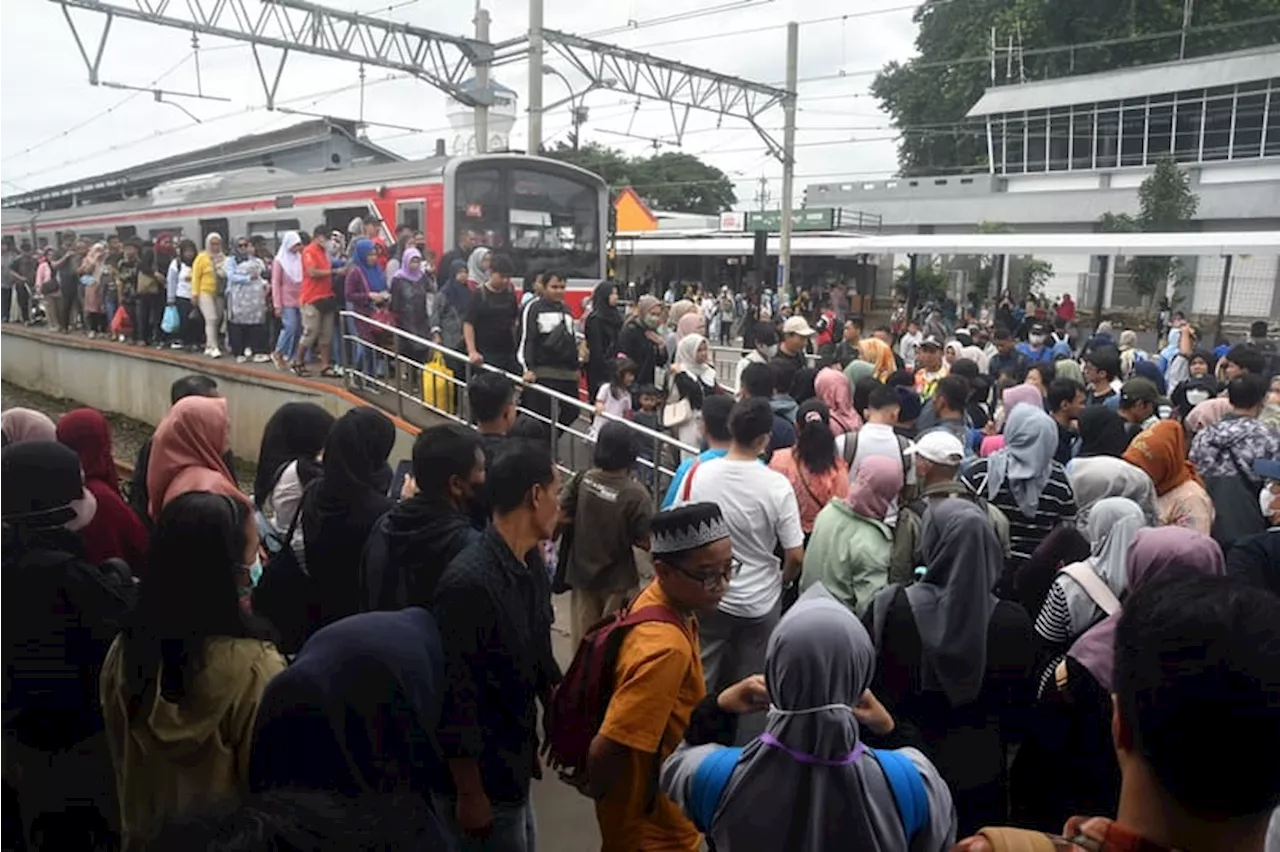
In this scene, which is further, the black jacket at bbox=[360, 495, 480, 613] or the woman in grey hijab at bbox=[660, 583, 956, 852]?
the black jacket at bbox=[360, 495, 480, 613]

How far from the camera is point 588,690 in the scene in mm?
2330

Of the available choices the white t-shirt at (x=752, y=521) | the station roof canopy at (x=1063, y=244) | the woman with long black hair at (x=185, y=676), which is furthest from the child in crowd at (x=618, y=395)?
the station roof canopy at (x=1063, y=244)

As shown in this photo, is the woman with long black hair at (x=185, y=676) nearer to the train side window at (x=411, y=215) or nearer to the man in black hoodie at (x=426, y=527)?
the man in black hoodie at (x=426, y=527)

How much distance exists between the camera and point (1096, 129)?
3422cm

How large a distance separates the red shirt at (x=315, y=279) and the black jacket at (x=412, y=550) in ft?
23.3

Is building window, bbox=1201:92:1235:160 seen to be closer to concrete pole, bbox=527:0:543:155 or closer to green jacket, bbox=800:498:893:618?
concrete pole, bbox=527:0:543:155

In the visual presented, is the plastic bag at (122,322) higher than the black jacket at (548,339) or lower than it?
lower

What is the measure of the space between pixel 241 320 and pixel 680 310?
221 inches

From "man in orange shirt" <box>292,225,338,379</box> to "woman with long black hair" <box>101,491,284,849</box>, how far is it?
24.8 feet

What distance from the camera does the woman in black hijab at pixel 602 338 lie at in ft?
24.3

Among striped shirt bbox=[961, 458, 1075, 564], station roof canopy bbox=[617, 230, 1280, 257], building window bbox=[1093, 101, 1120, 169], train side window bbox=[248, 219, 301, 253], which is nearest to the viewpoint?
striped shirt bbox=[961, 458, 1075, 564]

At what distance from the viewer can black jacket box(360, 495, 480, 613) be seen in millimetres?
2674

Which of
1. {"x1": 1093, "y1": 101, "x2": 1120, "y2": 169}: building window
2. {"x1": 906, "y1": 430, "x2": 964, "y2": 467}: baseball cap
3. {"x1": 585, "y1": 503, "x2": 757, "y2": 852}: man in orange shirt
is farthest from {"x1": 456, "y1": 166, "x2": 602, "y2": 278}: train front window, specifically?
{"x1": 1093, "y1": 101, "x2": 1120, "y2": 169}: building window

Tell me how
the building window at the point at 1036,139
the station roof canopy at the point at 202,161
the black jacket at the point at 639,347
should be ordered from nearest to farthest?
1. the black jacket at the point at 639,347
2. the station roof canopy at the point at 202,161
3. the building window at the point at 1036,139
